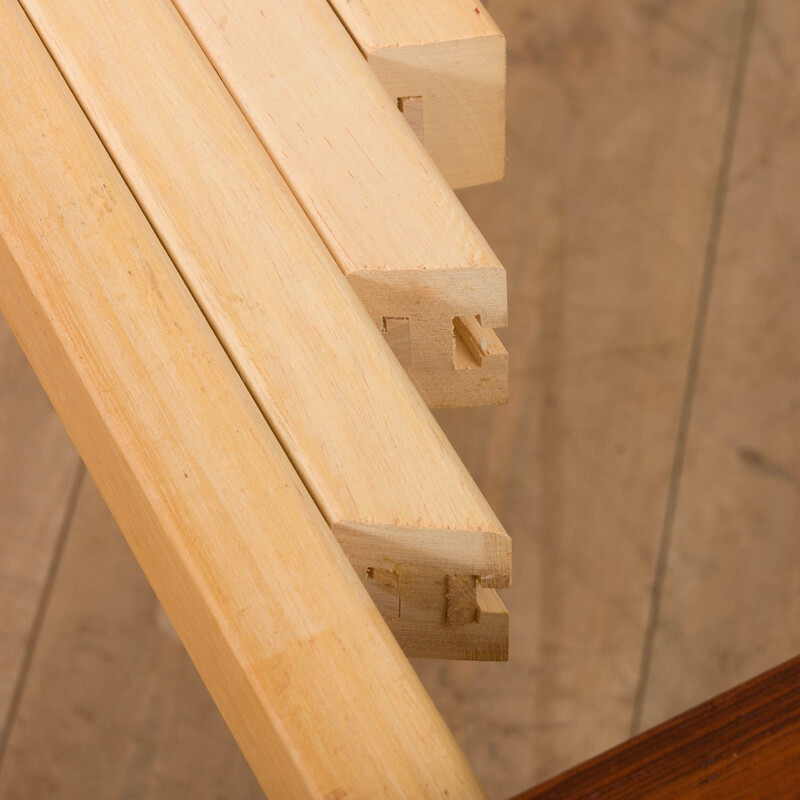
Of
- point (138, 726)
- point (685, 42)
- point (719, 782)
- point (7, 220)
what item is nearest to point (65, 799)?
point (138, 726)

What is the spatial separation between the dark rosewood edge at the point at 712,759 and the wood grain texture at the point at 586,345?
65cm

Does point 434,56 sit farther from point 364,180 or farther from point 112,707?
point 112,707

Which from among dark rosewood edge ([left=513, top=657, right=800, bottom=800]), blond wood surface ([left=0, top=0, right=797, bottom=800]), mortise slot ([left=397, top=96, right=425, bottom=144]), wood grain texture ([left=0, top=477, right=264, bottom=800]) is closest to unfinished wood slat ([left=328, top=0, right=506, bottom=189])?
mortise slot ([left=397, top=96, right=425, bottom=144])

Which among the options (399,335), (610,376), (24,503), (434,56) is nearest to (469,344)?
(399,335)

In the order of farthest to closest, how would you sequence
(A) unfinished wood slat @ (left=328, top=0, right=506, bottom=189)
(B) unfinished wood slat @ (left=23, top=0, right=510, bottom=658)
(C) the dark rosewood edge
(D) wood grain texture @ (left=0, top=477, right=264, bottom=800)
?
(D) wood grain texture @ (left=0, top=477, right=264, bottom=800)
(A) unfinished wood slat @ (left=328, top=0, right=506, bottom=189)
(B) unfinished wood slat @ (left=23, top=0, right=510, bottom=658)
(C) the dark rosewood edge

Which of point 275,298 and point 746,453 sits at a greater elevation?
point 275,298

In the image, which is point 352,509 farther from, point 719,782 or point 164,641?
point 164,641

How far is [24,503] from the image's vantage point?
104cm

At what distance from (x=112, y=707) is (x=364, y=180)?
68cm

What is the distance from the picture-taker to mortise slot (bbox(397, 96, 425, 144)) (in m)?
0.55

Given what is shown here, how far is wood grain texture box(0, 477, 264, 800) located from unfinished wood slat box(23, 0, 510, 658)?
0.54 m

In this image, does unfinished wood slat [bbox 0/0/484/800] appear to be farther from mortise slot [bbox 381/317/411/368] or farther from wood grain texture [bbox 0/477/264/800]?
wood grain texture [bbox 0/477/264/800]

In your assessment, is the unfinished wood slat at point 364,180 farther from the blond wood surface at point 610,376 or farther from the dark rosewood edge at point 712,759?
the blond wood surface at point 610,376

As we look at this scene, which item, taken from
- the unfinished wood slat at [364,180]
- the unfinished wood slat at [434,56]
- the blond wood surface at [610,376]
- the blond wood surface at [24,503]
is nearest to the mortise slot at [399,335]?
the unfinished wood slat at [364,180]
